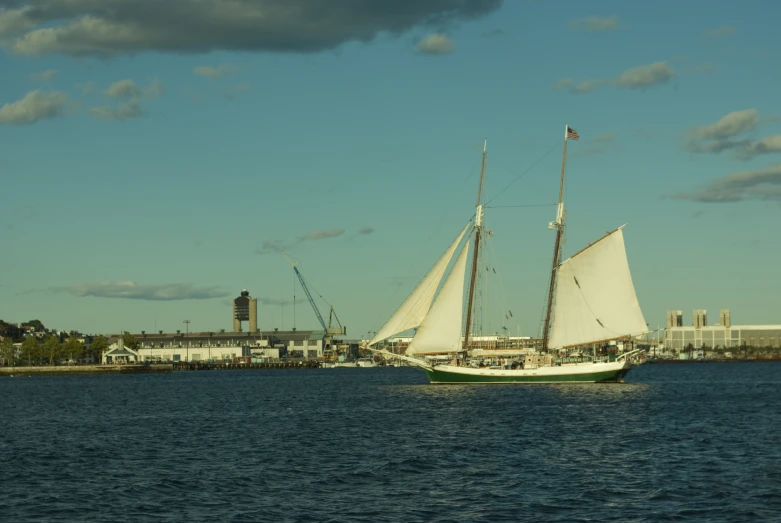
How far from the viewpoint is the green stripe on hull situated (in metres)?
113

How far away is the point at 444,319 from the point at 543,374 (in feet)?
43.7

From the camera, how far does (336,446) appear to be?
2281 inches

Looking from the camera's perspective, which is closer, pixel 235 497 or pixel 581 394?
pixel 235 497

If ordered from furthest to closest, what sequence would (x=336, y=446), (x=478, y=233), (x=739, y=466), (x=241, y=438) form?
(x=478, y=233) → (x=241, y=438) → (x=336, y=446) → (x=739, y=466)

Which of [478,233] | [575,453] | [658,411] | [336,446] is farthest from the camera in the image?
[478,233]

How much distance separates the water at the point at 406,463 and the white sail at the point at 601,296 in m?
23.2

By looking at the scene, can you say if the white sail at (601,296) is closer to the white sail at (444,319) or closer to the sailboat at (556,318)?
the sailboat at (556,318)

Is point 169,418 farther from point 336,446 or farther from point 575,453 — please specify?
point 575,453

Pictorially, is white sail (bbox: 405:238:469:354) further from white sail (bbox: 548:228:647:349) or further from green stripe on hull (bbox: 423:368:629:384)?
white sail (bbox: 548:228:647:349)

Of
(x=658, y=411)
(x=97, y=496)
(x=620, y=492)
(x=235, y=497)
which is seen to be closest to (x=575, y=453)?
(x=620, y=492)

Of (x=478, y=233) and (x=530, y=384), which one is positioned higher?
(x=478, y=233)

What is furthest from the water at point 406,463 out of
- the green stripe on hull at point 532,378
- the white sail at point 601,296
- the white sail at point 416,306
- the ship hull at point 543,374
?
the white sail at point 601,296

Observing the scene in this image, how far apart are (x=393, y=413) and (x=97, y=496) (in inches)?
1650

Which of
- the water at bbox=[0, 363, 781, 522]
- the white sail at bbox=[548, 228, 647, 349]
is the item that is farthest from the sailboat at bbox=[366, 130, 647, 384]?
the water at bbox=[0, 363, 781, 522]
